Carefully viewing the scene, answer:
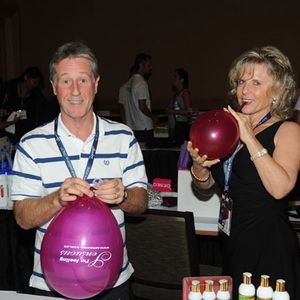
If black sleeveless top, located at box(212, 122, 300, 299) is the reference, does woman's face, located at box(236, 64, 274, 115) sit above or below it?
above

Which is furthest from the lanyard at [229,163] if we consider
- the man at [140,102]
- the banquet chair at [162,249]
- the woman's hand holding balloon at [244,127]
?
the man at [140,102]

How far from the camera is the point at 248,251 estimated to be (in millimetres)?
1906

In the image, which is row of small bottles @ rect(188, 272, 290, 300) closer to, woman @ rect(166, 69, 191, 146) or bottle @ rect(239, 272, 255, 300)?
bottle @ rect(239, 272, 255, 300)

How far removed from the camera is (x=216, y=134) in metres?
1.76

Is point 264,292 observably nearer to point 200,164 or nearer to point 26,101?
point 200,164

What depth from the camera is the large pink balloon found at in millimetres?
1406

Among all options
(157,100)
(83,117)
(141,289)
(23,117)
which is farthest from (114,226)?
(157,100)

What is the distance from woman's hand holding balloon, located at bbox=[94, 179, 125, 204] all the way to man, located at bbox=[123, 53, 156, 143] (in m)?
4.06

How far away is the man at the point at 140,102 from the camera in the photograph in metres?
5.71

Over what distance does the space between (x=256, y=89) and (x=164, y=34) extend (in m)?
8.02

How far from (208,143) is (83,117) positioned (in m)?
0.44

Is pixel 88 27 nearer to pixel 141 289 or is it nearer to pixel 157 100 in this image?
pixel 157 100

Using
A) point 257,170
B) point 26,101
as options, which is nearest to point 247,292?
point 257,170

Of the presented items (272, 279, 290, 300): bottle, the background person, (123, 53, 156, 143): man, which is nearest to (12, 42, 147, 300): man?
(272, 279, 290, 300): bottle
